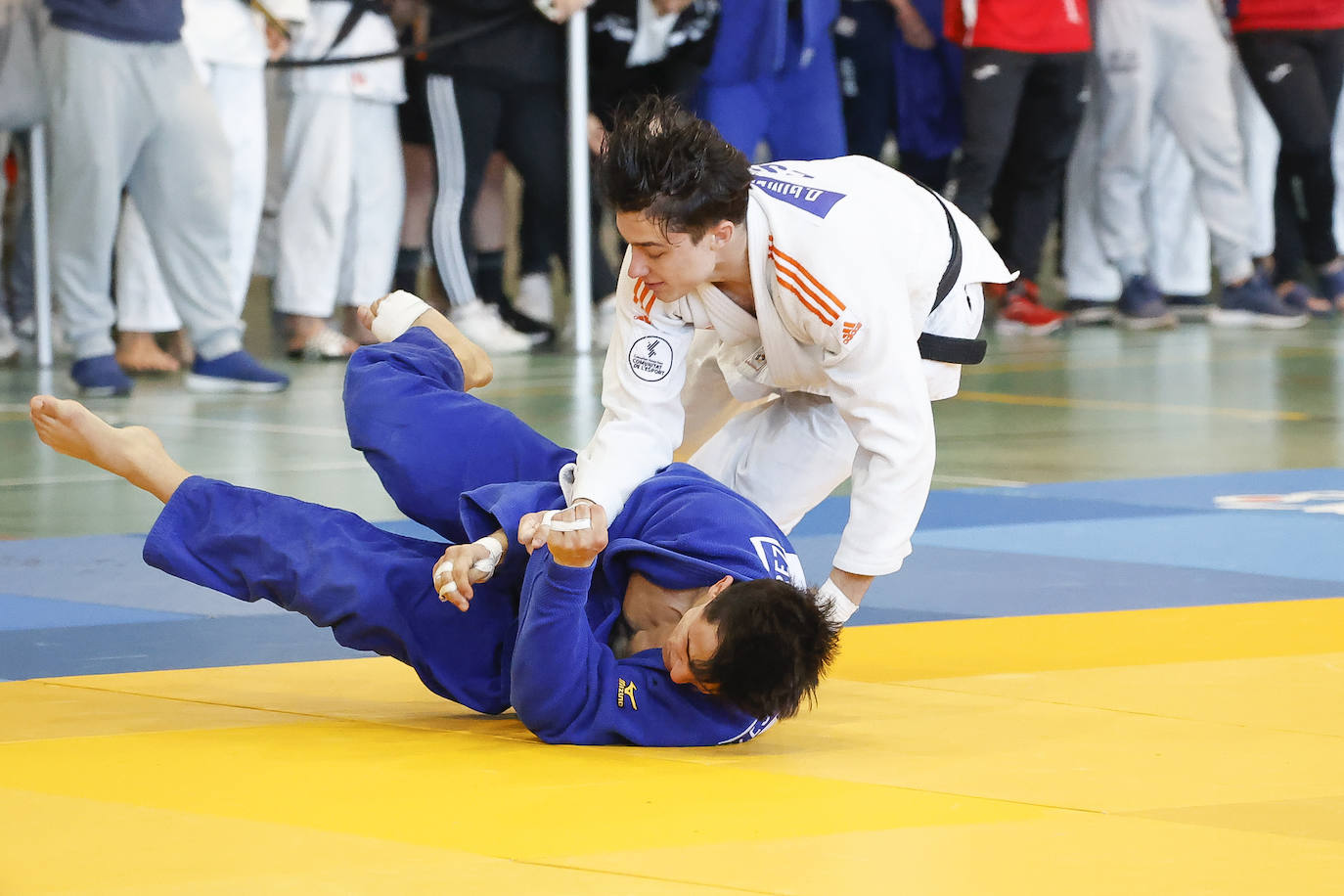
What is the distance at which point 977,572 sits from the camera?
468cm

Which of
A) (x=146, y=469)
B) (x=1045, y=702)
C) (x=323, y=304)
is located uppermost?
(x=146, y=469)

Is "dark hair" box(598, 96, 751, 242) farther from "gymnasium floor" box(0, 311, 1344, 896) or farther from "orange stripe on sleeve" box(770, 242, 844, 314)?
"gymnasium floor" box(0, 311, 1344, 896)

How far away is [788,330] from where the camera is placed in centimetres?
364

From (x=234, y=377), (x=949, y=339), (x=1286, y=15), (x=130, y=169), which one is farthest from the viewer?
(x=1286, y=15)

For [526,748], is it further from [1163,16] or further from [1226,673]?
[1163,16]

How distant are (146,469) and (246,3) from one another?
518 centimetres

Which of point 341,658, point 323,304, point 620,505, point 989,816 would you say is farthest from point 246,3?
point 989,816

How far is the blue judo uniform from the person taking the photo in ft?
10.1

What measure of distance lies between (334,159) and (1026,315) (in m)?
3.77

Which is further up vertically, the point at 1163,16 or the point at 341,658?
the point at 1163,16

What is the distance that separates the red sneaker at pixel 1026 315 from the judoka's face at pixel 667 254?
286 inches

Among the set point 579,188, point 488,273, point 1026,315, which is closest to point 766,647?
point 579,188

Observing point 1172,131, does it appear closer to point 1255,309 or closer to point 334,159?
point 1255,309

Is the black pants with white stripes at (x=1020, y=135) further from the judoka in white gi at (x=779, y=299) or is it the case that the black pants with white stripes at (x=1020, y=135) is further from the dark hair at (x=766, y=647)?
the dark hair at (x=766, y=647)
